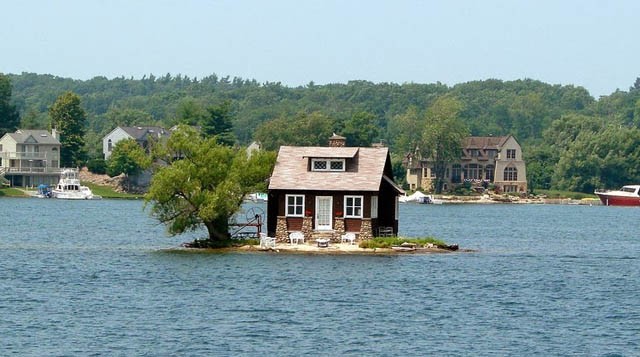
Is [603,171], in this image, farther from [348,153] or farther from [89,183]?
[348,153]

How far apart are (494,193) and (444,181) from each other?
23.0ft

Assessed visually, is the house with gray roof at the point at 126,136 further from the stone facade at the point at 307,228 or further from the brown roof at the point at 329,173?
the stone facade at the point at 307,228

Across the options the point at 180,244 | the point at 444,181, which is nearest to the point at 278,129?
the point at 444,181

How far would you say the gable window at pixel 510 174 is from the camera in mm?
196600

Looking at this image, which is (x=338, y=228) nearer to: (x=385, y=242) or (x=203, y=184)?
(x=385, y=242)

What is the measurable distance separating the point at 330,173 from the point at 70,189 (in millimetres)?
93602

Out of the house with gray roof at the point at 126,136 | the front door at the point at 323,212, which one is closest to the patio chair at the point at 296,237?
the front door at the point at 323,212

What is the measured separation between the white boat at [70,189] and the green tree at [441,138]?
4926 centimetres

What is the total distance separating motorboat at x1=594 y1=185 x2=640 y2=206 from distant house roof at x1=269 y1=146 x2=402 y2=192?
119 meters

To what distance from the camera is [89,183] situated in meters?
169

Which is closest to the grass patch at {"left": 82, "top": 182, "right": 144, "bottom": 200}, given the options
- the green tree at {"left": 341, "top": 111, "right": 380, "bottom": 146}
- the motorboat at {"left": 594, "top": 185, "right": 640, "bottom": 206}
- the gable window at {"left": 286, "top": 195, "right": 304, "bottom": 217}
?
the green tree at {"left": 341, "top": 111, "right": 380, "bottom": 146}

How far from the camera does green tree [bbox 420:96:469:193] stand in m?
188

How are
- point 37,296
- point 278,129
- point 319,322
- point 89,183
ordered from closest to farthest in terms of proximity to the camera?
point 319,322 → point 37,296 → point 89,183 → point 278,129

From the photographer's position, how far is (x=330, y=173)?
69.9 metres
